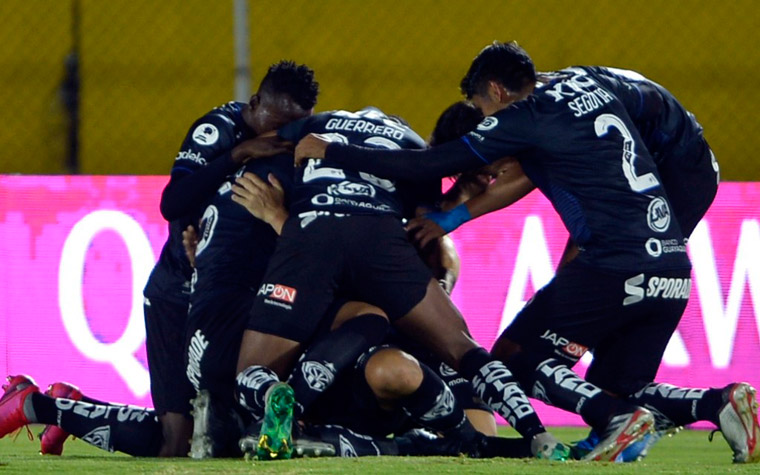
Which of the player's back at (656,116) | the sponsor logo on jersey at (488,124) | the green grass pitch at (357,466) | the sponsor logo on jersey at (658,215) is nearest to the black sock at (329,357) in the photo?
the green grass pitch at (357,466)

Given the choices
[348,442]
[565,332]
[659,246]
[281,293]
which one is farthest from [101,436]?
[659,246]

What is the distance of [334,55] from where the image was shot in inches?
334

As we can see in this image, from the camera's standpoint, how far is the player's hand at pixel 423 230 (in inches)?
213

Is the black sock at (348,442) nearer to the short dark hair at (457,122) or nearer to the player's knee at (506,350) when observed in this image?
the player's knee at (506,350)

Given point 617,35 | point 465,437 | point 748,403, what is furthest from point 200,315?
point 617,35

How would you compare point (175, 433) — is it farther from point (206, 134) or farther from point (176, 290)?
point (206, 134)

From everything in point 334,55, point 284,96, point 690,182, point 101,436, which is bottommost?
point 101,436

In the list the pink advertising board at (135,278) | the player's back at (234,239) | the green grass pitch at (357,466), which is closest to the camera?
the green grass pitch at (357,466)

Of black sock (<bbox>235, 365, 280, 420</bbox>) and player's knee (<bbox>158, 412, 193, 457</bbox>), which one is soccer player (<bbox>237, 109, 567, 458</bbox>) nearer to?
black sock (<bbox>235, 365, 280, 420</bbox>)

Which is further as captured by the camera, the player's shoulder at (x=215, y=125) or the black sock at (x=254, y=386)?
the player's shoulder at (x=215, y=125)

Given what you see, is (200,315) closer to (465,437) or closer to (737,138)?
(465,437)

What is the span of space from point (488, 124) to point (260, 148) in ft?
3.45

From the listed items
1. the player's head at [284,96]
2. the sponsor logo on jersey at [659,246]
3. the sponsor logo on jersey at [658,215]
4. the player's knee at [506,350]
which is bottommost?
the player's knee at [506,350]

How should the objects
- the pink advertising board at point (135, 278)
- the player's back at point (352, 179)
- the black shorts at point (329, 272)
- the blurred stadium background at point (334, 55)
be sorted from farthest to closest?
the blurred stadium background at point (334, 55), the pink advertising board at point (135, 278), the player's back at point (352, 179), the black shorts at point (329, 272)
